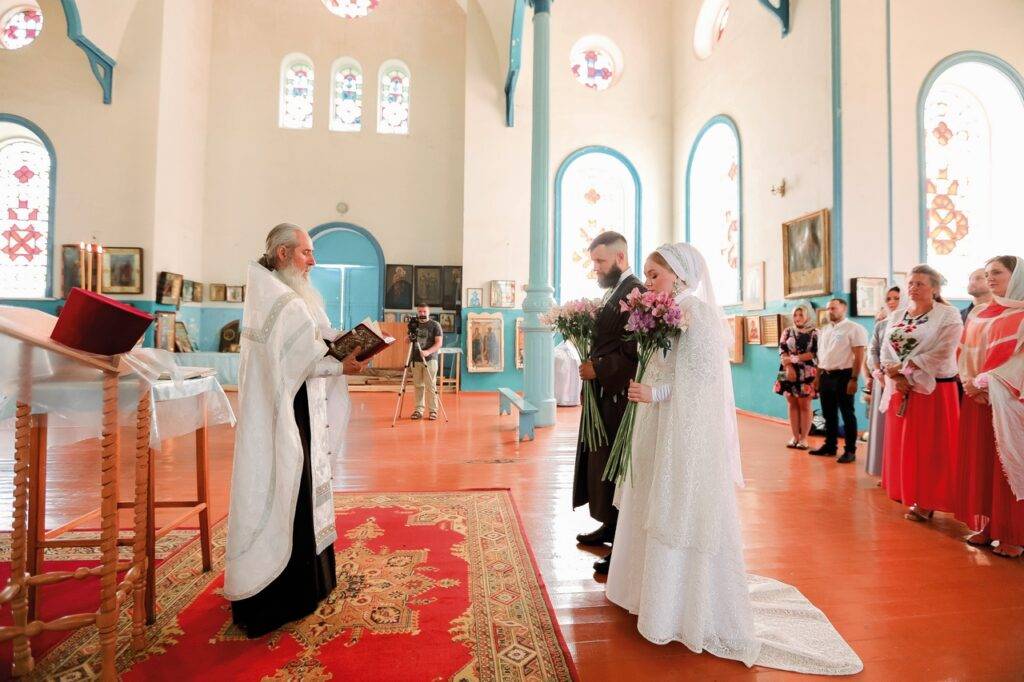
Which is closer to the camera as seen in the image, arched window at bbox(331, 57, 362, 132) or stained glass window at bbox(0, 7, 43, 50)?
stained glass window at bbox(0, 7, 43, 50)

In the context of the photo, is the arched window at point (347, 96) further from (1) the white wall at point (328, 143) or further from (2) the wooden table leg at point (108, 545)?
(2) the wooden table leg at point (108, 545)

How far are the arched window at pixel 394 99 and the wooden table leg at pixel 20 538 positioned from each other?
12275 millimetres

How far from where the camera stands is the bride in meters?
1.95

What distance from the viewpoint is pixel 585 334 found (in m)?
2.61

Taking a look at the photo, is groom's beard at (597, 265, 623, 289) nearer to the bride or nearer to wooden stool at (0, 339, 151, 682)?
the bride

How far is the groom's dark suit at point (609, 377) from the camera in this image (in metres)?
2.65

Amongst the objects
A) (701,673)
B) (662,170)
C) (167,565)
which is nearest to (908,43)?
(662,170)

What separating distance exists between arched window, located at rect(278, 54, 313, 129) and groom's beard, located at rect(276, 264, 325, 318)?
12023mm

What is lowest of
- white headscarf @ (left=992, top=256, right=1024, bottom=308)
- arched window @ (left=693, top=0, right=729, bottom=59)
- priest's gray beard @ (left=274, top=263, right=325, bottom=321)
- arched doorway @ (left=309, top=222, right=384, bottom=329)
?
priest's gray beard @ (left=274, top=263, right=325, bottom=321)

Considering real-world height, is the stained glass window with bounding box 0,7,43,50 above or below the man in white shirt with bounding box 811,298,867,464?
above

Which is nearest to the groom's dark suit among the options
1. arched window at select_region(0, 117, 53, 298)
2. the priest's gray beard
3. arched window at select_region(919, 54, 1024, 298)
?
the priest's gray beard

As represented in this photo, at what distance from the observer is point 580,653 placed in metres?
2.02

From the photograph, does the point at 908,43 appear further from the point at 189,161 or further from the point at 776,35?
the point at 189,161

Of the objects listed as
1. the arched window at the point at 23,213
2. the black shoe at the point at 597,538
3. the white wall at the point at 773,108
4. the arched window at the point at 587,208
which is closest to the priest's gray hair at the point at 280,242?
the black shoe at the point at 597,538
